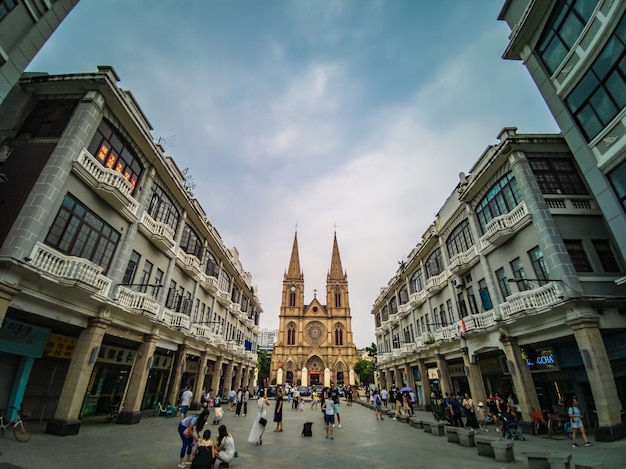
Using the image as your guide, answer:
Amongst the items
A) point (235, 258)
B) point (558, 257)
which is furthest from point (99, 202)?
point (235, 258)

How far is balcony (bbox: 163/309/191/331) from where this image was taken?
58.6ft

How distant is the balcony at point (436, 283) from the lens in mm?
22734

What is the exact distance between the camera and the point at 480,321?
17828mm

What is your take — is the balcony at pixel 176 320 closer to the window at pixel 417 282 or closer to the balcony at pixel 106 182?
the balcony at pixel 106 182

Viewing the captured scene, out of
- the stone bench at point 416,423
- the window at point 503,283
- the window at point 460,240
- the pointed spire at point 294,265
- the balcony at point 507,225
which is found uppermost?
the pointed spire at point 294,265

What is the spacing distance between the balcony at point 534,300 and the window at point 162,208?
18993mm

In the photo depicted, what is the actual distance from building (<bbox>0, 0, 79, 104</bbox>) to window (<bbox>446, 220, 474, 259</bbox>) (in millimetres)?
22456

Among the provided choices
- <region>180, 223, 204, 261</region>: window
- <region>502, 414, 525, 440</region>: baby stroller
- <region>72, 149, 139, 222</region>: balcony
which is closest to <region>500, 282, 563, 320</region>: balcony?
<region>502, 414, 525, 440</region>: baby stroller

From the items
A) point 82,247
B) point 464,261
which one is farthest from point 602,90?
point 82,247

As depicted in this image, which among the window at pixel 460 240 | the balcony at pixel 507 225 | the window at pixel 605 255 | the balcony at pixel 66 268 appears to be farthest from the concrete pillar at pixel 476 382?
the balcony at pixel 66 268

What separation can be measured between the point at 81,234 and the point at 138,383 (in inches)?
328

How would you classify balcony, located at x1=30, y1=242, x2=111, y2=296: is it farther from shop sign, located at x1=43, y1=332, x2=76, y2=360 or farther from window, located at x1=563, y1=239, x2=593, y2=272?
window, located at x1=563, y1=239, x2=593, y2=272

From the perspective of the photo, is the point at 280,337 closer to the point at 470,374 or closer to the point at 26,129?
the point at 470,374

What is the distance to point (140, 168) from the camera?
52.4 ft
